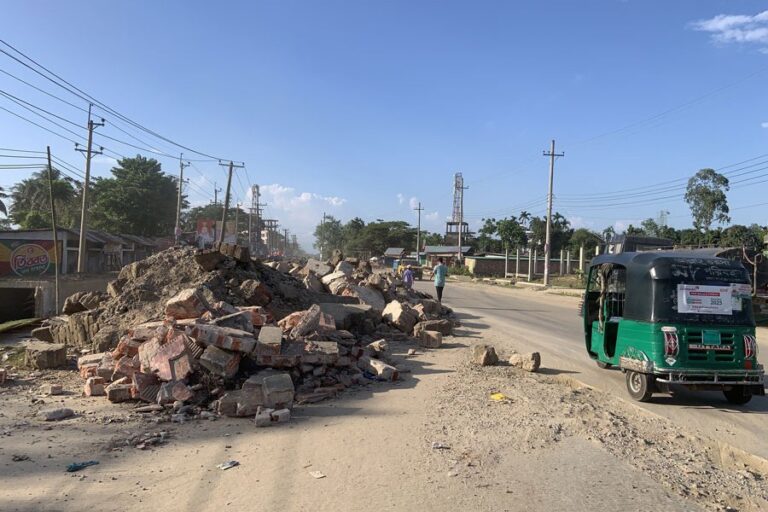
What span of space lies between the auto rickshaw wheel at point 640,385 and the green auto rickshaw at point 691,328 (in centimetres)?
1

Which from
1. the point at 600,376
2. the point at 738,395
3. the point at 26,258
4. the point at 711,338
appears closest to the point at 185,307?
the point at 600,376

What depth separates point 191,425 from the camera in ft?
18.9

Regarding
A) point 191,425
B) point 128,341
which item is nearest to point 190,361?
point 191,425

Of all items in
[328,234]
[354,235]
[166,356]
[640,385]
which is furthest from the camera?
[328,234]

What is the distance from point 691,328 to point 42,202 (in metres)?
64.8

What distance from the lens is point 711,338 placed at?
6367mm

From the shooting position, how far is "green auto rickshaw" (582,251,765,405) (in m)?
6.30

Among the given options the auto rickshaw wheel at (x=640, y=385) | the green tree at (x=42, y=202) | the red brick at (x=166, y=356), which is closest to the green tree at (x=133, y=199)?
the green tree at (x=42, y=202)

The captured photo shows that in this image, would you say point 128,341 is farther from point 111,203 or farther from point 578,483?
point 111,203

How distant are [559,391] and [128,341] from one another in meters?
6.14

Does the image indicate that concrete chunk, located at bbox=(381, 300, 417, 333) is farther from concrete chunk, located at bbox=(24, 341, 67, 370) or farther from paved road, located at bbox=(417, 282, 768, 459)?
concrete chunk, located at bbox=(24, 341, 67, 370)

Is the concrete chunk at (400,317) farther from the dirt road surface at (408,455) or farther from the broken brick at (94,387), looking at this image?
the broken brick at (94,387)

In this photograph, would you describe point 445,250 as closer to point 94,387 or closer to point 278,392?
point 94,387

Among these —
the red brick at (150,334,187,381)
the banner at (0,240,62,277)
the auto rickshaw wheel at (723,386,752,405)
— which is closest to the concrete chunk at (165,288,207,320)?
the red brick at (150,334,187,381)
